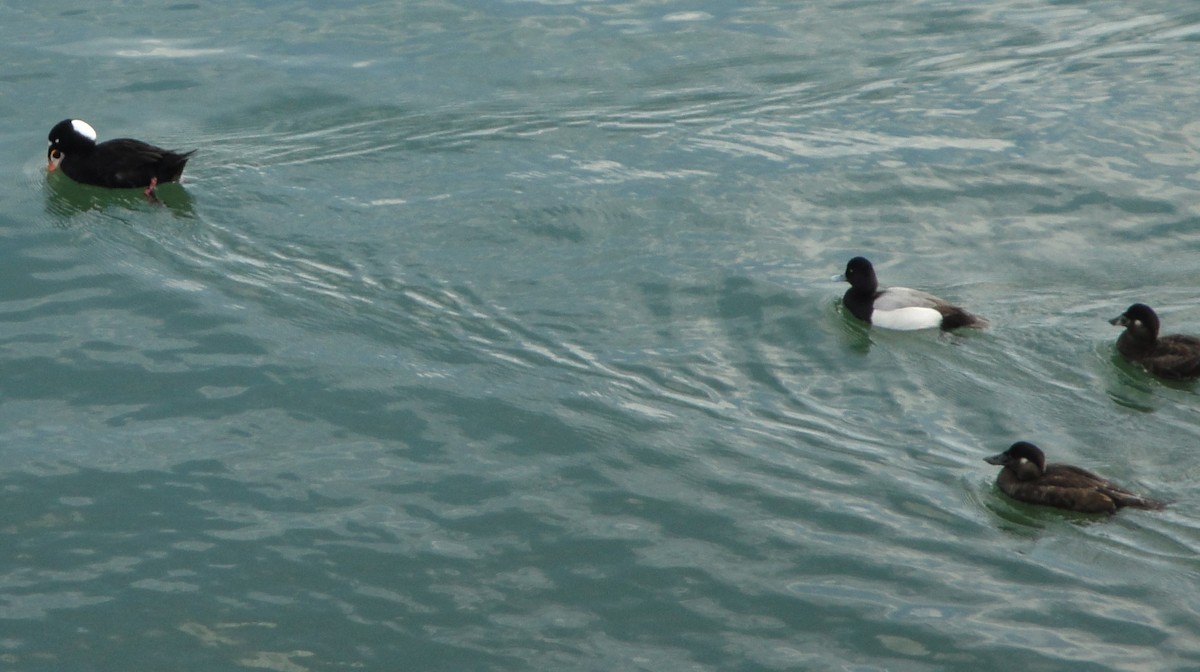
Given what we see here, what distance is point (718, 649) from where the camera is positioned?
8305 millimetres

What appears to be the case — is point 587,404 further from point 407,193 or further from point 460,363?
point 407,193

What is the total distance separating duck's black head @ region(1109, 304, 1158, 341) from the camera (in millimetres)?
11711

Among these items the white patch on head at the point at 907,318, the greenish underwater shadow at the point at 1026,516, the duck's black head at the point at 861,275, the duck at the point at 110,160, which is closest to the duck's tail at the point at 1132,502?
the greenish underwater shadow at the point at 1026,516

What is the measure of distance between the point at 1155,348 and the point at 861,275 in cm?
246

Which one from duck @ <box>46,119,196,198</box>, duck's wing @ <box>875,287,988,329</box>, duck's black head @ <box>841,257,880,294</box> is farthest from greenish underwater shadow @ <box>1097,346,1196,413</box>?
duck @ <box>46,119,196,198</box>

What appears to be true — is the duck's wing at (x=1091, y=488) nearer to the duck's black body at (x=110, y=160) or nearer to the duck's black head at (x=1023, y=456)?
the duck's black head at (x=1023, y=456)

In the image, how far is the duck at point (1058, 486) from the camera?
9680mm

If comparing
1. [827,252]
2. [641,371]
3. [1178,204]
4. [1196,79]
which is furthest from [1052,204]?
[641,371]

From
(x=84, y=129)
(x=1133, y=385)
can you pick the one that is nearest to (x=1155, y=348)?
(x=1133, y=385)

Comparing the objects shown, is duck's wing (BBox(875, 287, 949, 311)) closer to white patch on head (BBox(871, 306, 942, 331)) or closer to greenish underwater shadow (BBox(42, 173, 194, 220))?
white patch on head (BBox(871, 306, 942, 331))

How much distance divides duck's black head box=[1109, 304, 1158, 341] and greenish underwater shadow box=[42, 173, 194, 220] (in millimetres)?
8259

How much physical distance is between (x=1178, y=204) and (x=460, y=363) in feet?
24.5

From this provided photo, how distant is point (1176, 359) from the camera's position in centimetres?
1159

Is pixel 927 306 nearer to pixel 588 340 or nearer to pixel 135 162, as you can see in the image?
pixel 588 340
